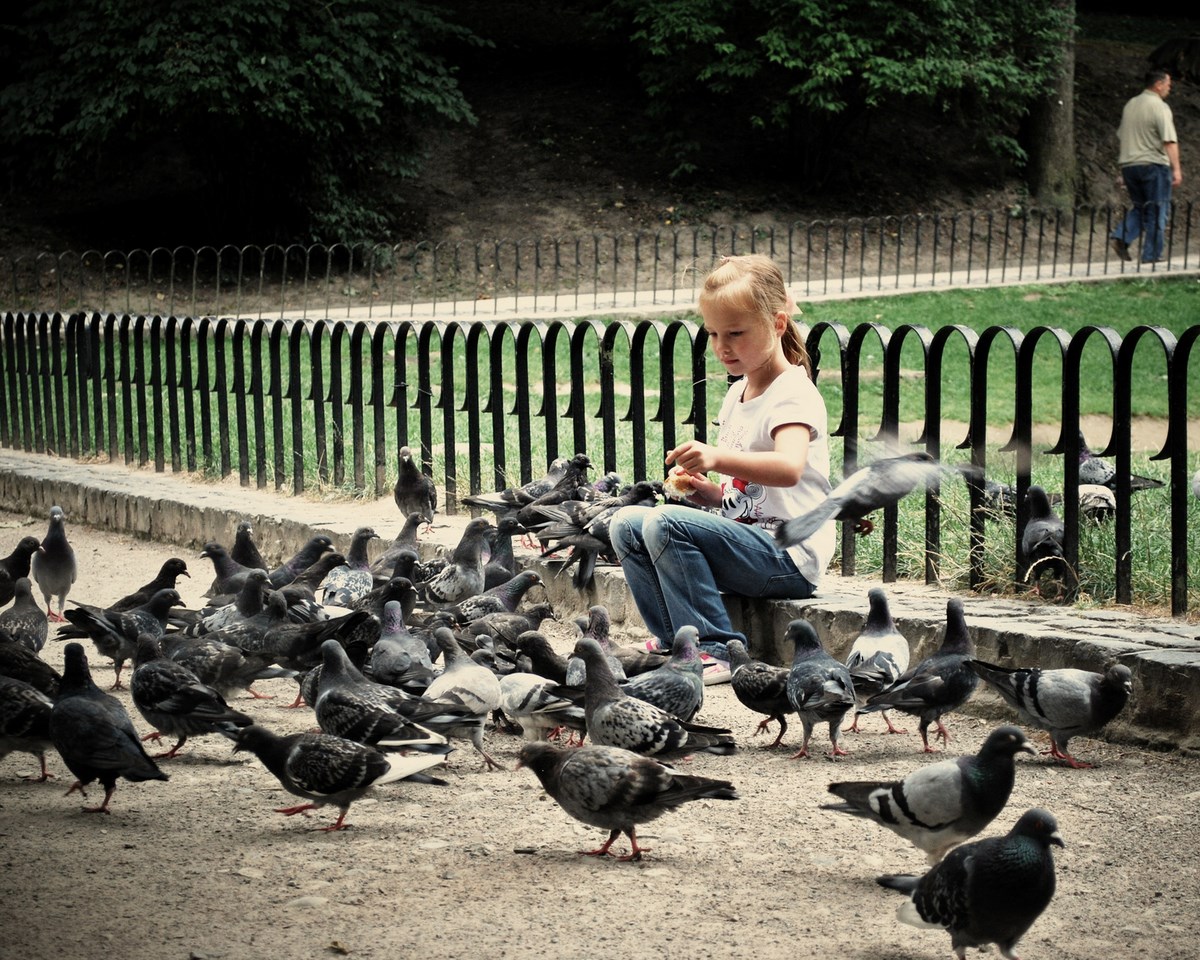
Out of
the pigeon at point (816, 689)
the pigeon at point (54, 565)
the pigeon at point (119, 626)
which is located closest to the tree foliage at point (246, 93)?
the pigeon at point (54, 565)

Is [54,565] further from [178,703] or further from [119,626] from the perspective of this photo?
[178,703]

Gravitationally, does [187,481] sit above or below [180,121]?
below

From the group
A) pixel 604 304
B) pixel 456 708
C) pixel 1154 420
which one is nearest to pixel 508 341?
pixel 604 304

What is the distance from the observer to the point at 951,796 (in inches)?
147

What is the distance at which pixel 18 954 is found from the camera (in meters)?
3.40

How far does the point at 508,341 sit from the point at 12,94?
9234mm

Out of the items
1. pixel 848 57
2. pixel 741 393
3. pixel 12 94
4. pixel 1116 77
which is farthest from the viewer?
pixel 1116 77

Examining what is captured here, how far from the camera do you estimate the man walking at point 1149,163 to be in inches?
768

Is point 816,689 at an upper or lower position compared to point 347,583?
upper

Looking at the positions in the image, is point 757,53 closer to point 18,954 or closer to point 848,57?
point 848,57

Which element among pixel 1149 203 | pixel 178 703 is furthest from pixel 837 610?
pixel 1149 203

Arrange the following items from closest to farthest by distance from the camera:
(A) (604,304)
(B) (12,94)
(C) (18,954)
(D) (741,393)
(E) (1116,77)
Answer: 1. (C) (18,954)
2. (D) (741,393)
3. (A) (604,304)
4. (B) (12,94)
5. (E) (1116,77)

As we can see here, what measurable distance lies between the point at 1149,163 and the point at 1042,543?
15292 mm

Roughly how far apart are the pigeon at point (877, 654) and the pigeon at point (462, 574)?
2.48m
